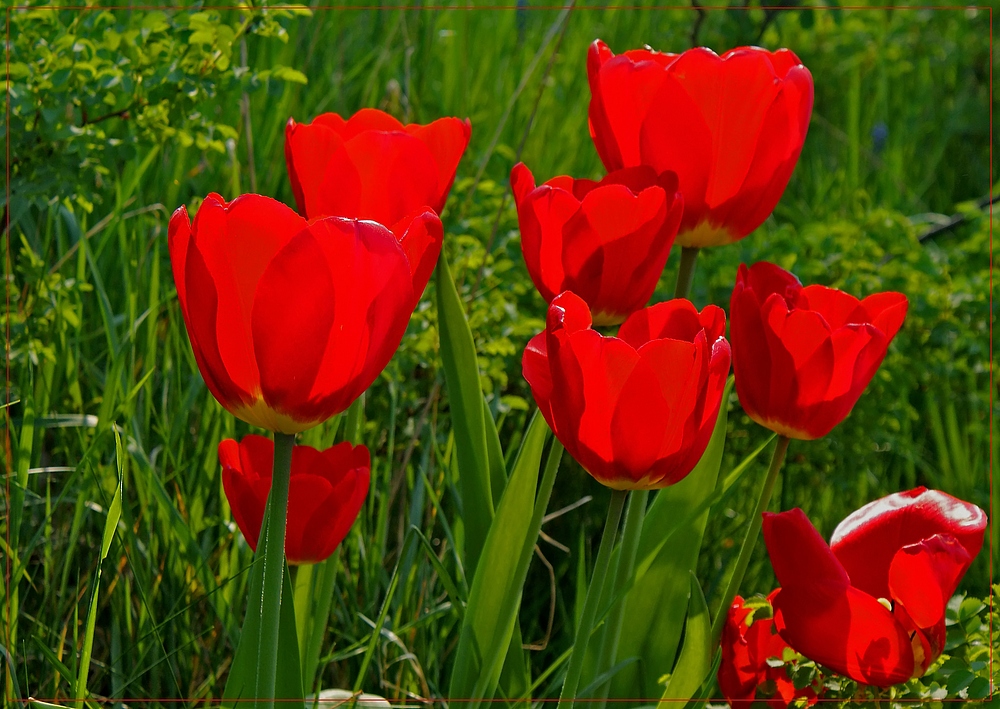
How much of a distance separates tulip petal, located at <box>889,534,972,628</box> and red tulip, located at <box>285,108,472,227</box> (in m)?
0.46

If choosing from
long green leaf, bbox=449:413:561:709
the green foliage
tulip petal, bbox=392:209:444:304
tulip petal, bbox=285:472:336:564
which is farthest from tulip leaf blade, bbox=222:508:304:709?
the green foliage

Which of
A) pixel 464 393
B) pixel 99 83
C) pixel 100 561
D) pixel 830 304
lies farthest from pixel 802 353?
pixel 99 83

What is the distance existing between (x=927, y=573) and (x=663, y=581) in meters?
0.26

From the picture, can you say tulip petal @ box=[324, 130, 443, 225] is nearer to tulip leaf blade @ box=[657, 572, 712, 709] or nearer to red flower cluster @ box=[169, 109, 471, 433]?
red flower cluster @ box=[169, 109, 471, 433]

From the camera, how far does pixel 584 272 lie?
0.81 m

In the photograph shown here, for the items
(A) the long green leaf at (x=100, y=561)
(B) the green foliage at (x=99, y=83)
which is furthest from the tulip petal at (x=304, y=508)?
(B) the green foliage at (x=99, y=83)

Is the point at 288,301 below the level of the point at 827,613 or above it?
above

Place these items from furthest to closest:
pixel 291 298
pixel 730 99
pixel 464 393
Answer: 1. pixel 464 393
2. pixel 730 99
3. pixel 291 298

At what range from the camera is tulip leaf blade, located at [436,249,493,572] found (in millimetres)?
941

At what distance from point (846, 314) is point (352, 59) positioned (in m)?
1.67

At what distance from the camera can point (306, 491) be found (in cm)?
82

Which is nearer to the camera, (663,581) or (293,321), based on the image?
(293,321)

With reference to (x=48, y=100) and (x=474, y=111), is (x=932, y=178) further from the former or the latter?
(x=48, y=100)

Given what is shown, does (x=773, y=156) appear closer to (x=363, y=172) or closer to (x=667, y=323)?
(x=667, y=323)
